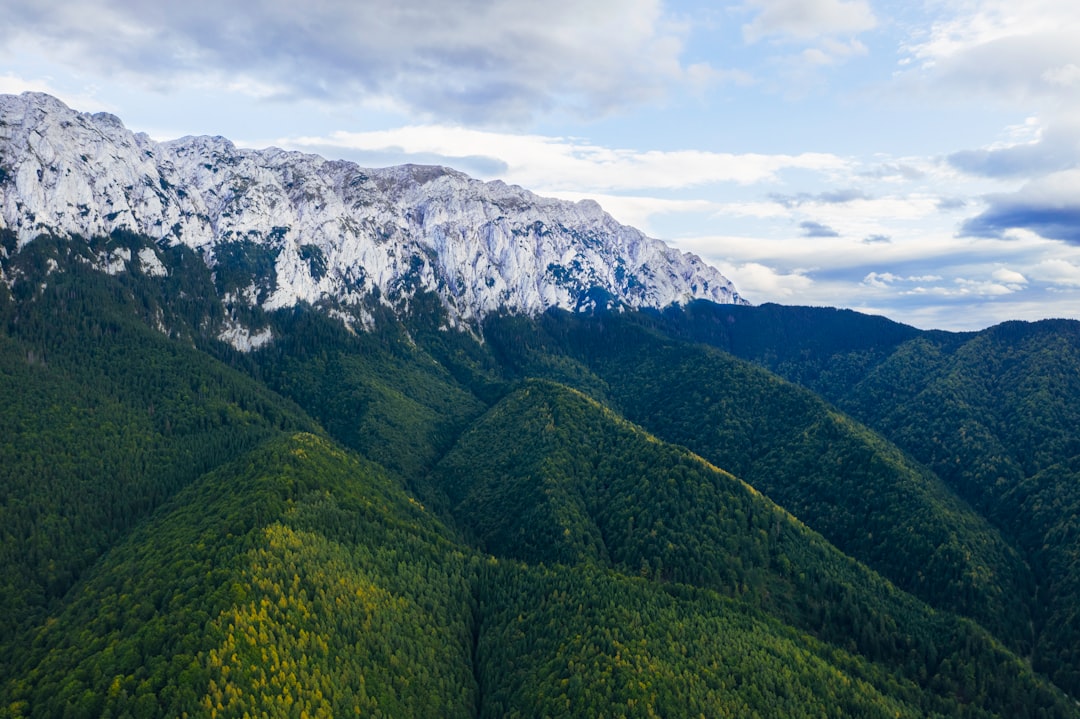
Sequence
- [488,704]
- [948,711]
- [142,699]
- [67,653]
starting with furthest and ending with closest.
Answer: [948,711]
[488,704]
[67,653]
[142,699]

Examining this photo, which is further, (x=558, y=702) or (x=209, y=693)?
(x=558, y=702)

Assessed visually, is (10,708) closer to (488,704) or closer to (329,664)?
(329,664)

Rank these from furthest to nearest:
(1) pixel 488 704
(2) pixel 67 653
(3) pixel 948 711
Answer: (3) pixel 948 711
(1) pixel 488 704
(2) pixel 67 653

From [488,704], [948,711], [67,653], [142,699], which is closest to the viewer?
[142,699]

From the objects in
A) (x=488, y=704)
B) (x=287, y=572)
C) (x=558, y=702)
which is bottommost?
(x=488, y=704)

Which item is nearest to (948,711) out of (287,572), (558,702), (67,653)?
(558,702)

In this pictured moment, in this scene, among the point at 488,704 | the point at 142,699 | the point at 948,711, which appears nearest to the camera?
the point at 142,699

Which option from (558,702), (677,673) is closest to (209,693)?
(558,702)

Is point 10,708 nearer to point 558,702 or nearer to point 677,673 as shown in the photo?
point 558,702

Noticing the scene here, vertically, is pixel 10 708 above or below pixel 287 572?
below
